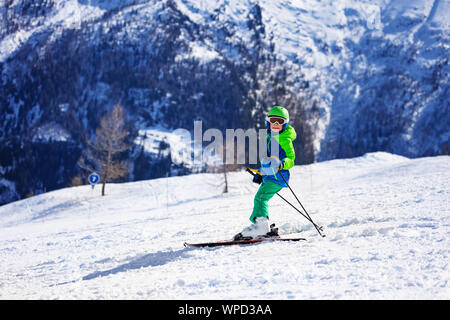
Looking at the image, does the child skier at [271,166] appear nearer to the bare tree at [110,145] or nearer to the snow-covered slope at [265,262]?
the snow-covered slope at [265,262]

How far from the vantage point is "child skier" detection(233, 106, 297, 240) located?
19.1 feet

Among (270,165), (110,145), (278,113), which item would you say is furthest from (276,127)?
(110,145)

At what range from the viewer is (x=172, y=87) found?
148500 mm

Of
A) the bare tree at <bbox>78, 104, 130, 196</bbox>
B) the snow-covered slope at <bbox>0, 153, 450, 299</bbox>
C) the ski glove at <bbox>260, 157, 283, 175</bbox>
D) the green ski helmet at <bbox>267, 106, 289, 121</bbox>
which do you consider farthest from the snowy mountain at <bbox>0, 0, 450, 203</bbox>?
the ski glove at <bbox>260, 157, 283, 175</bbox>

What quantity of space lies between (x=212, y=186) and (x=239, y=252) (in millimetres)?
22118

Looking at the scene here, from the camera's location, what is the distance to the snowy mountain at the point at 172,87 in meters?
131

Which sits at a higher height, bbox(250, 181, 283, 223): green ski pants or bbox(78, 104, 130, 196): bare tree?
bbox(78, 104, 130, 196): bare tree

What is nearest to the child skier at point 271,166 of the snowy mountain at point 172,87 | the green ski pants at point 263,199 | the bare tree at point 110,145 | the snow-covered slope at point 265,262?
the green ski pants at point 263,199

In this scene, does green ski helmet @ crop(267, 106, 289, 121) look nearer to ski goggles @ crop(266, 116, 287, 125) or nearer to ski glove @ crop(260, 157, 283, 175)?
ski goggles @ crop(266, 116, 287, 125)

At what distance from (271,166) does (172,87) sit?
147909mm

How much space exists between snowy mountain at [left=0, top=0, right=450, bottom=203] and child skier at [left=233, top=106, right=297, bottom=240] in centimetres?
10616

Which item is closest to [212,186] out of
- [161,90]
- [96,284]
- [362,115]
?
[96,284]

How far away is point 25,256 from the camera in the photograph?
845 cm
